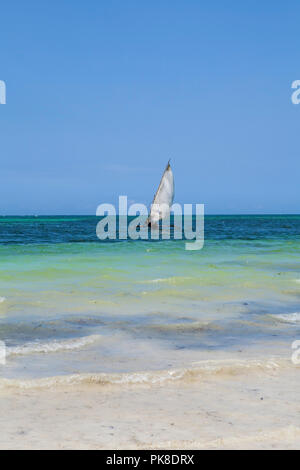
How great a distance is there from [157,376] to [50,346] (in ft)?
5.61

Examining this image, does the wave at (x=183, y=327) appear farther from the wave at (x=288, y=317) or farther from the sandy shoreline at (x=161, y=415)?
the sandy shoreline at (x=161, y=415)

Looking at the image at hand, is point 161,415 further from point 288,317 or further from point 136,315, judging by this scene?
point 288,317

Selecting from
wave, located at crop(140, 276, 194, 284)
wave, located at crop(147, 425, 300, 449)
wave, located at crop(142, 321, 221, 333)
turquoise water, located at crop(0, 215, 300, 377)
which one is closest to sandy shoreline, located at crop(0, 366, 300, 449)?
wave, located at crop(147, 425, 300, 449)

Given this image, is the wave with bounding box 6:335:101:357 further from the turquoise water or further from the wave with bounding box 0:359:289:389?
Answer: the wave with bounding box 0:359:289:389

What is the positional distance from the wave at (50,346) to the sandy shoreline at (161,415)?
129 centimetres

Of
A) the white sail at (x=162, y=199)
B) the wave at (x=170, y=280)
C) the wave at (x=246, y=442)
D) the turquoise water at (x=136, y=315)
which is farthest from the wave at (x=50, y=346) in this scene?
the white sail at (x=162, y=199)

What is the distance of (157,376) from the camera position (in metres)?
4.71

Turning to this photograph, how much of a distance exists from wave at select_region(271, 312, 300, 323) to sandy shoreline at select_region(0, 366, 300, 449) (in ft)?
9.35

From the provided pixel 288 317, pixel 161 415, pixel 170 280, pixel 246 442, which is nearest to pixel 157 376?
pixel 161 415

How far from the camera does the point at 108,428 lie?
140 inches

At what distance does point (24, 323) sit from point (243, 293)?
4955 millimetres

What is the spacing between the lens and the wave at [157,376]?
4.49 metres

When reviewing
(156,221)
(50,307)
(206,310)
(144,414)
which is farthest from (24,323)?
(156,221)
